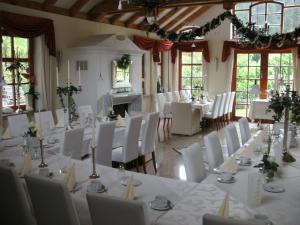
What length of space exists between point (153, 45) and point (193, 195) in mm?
8711

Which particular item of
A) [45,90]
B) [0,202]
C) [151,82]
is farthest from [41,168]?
[151,82]

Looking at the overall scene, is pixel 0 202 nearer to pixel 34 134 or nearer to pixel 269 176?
pixel 34 134

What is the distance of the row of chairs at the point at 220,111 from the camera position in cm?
897

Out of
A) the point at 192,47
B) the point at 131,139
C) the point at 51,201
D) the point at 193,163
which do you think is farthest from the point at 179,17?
the point at 51,201

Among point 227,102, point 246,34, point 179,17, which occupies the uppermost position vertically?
point 179,17

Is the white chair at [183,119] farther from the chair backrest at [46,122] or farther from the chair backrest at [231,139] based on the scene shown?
the chair backrest at [231,139]

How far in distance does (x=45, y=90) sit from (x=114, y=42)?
81.1 inches

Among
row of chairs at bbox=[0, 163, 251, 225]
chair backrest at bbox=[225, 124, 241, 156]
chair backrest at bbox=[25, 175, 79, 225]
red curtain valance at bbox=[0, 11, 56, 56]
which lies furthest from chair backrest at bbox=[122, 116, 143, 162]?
red curtain valance at bbox=[0, 11, 56, 56]

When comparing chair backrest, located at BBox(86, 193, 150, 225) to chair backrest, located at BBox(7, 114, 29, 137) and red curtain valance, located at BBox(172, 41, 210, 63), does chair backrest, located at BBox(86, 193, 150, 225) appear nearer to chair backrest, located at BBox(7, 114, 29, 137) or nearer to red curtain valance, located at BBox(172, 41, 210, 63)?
chair backrest, located at BBox(7, 114, 29, 137)

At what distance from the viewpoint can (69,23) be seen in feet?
25.7

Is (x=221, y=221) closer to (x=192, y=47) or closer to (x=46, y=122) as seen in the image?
(x=46, y=122)

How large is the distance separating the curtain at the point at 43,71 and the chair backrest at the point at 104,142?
335 centimetres

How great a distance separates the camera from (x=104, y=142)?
4.25m

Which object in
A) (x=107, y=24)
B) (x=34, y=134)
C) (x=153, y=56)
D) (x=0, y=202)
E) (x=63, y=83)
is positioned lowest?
(x=0, y=202)
